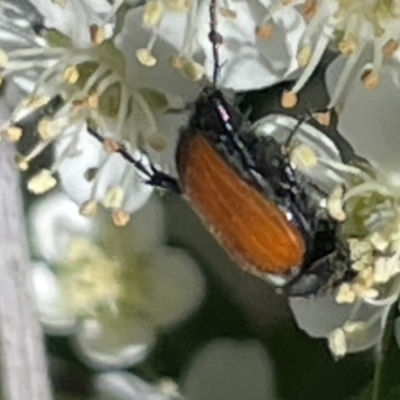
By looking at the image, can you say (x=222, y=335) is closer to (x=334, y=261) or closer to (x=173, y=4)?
(x=334, y=261)

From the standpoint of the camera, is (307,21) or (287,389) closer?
(307,21)

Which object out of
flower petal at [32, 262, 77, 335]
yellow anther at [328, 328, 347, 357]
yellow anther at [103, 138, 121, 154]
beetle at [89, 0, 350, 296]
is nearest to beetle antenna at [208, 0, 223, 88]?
beetle at [89, 0, 350, 296]

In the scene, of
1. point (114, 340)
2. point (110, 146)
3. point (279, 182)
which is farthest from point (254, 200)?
point (114, 340)

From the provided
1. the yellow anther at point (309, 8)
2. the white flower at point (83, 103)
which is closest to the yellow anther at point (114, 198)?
the white flower at point (83, 103)

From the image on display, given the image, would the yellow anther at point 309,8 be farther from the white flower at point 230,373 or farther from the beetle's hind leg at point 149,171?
the white flower at point 230,373

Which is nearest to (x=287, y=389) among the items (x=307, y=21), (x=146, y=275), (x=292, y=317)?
(x=292, y=317)

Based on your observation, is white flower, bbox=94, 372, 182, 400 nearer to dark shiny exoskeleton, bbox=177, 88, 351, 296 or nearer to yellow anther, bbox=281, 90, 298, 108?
dark shiny exoskeleton, bbox=177, 88, 351, 296
